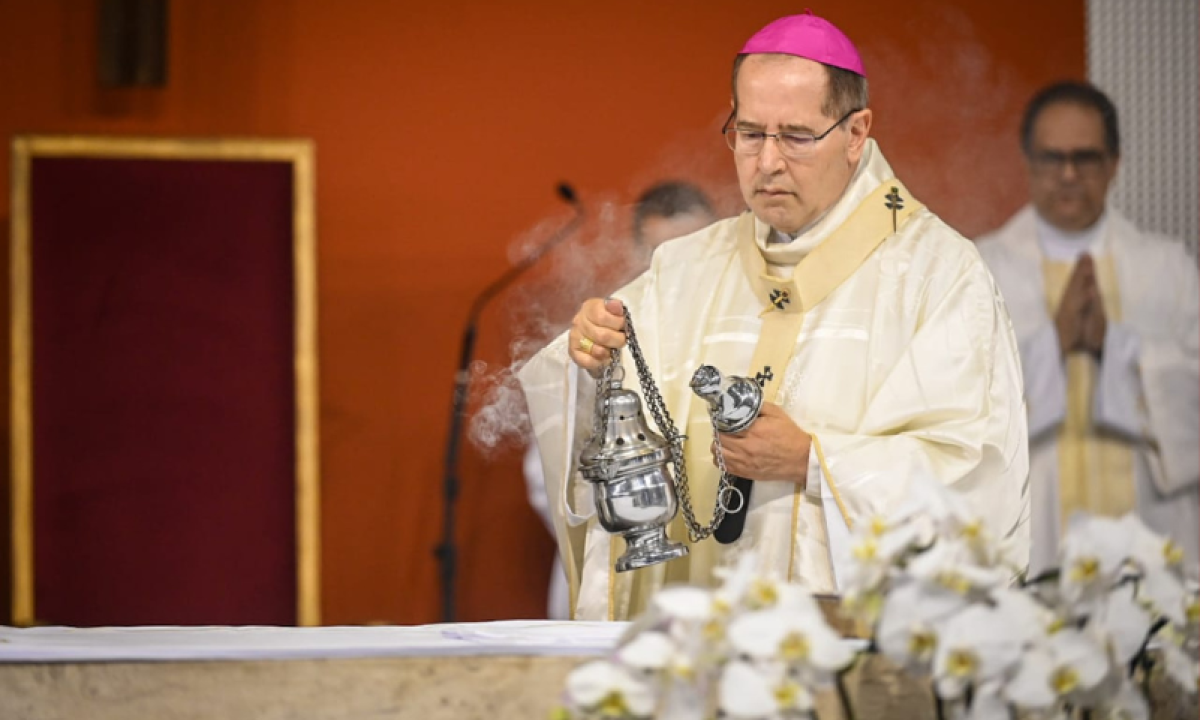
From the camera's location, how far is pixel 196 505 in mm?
4637

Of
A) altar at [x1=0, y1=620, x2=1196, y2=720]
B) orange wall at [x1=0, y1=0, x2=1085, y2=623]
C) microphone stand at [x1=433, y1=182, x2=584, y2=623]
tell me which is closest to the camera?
altar at [x1=0, y1=620, x2=1196, y2=720]

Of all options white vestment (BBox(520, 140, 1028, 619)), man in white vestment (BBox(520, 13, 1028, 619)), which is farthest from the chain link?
white vestment (BBox(520, 140, 1028, 619))

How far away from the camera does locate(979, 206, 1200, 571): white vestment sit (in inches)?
198

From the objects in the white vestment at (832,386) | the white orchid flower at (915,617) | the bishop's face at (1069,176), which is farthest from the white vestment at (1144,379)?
the white orchid flower at (915,617)

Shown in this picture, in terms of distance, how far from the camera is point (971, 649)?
4.57 feet

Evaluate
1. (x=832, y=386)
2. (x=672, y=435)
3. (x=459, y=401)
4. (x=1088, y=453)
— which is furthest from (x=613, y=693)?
(x=1088, y=453)

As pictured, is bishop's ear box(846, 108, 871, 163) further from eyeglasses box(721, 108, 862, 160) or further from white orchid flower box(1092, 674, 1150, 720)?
white orchid flower box(1092, 674, 1150, 720)

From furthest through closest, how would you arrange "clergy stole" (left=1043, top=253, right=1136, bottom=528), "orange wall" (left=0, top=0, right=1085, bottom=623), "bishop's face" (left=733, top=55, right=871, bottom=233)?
"clergy stole" (left=1043, top=253, right=1136, bottom=528) < "orange wall" (left=0, top=0, right=1085, bottom=623) < "bishop's face" (left=733, top=55, right=871, bottom=233)

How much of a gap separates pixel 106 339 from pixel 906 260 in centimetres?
271

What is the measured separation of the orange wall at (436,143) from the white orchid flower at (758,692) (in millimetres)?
3423

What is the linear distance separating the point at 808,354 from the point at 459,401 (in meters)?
2.11

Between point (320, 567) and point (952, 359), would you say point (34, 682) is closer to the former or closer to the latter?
point (952, 359)

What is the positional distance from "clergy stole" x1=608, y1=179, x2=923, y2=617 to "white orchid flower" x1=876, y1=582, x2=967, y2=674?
1281 millimetres

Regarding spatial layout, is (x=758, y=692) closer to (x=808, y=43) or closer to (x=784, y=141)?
(x=784, y=141)
